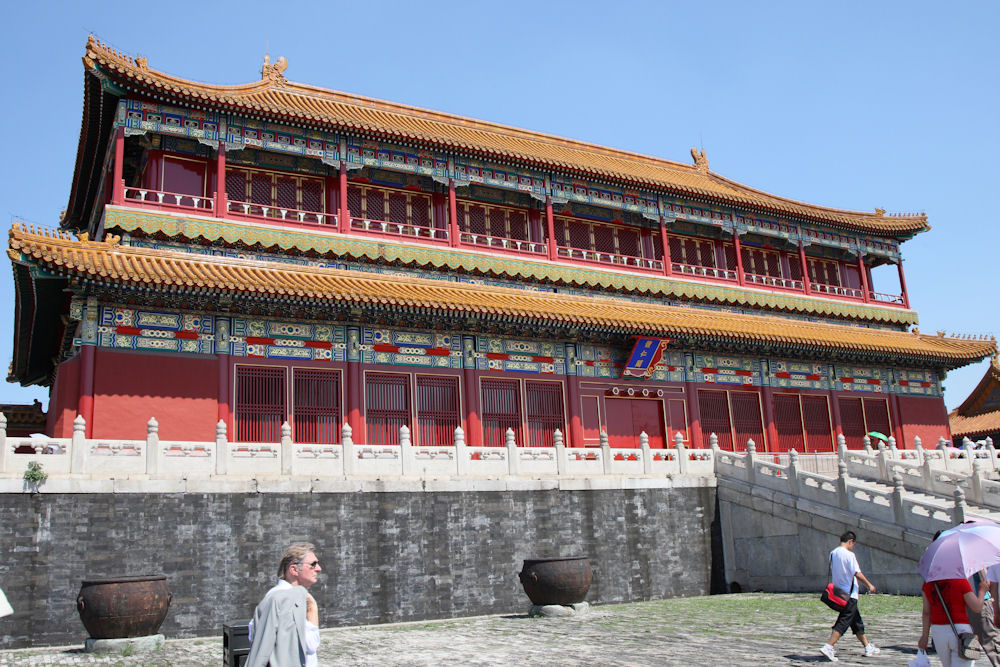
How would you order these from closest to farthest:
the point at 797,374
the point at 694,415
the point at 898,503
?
1. the point at 898,503
2. the point at 694,415
3. the point at 797,374

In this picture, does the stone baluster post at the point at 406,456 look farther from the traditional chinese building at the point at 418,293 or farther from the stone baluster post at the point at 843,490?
the stone baluster post at the point at 843,490

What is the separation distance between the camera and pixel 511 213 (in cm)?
2472

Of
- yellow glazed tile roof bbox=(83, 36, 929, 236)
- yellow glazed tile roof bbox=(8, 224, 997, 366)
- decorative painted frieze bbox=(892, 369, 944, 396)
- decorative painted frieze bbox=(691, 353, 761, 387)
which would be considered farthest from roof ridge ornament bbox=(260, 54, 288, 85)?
decorative painted frieze bbox=(892, 369, 944, 396)

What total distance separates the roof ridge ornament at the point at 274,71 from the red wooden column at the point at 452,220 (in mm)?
5649

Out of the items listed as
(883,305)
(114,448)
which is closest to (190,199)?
(114,448)

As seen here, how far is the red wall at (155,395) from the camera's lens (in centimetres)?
1714

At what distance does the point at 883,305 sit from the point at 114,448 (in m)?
24.5

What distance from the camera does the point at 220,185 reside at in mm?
19938

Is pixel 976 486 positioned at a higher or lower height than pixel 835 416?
lower

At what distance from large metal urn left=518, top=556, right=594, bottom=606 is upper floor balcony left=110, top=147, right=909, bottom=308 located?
10118 mm

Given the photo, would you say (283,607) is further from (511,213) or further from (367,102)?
(367,102)

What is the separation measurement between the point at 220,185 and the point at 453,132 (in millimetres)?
7983

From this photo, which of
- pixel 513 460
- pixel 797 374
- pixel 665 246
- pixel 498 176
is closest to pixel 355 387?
pixel 513 460

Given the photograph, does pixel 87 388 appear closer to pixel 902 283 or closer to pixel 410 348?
pixel 410 348
